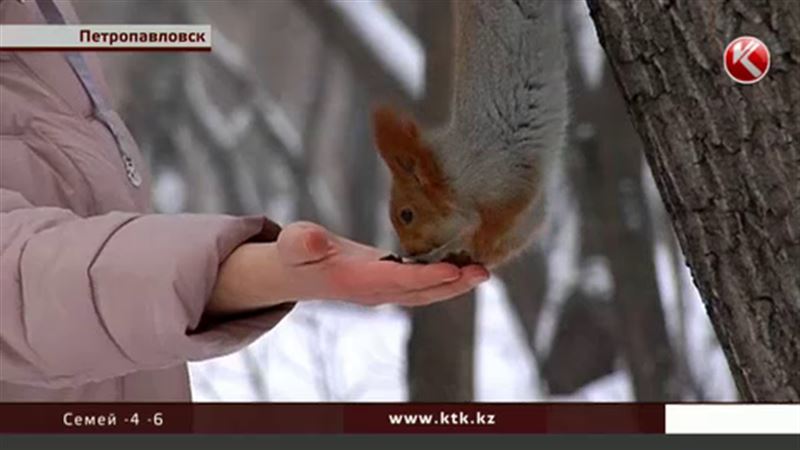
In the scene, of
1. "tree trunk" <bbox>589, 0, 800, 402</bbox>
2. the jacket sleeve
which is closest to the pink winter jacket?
the jacket sleeve

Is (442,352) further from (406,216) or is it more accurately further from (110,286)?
(110,286)

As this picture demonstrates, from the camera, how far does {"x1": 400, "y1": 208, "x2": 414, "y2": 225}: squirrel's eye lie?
90cm

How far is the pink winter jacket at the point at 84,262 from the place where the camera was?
→ 823 millimetres

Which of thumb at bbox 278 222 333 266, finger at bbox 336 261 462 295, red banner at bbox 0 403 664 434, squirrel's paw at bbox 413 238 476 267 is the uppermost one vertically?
squirrel's paw at bbox 413 238 476 267

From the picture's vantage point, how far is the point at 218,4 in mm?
1001

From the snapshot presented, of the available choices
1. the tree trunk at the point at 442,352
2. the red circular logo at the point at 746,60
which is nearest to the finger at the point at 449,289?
the tree trunk at the point at 442,352

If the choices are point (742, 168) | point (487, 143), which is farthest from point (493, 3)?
point (742, 168)

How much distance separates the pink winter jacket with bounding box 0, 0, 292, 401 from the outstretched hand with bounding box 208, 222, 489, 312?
17mm

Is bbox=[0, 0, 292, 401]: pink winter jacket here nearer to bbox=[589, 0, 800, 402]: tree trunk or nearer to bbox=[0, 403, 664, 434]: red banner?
bbox=[0, 403, 664, 434]: red banner

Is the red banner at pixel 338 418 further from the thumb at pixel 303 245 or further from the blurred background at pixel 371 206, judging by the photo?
the thumb at pixel 303 245

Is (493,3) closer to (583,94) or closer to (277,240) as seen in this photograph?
(583,94)

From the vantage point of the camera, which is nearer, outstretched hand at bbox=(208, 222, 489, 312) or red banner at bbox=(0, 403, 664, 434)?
outstretched hand at bbox=(208, 222, 489, 312)

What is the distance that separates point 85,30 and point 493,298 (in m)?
0.40

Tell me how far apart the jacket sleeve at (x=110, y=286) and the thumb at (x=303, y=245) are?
6 cm
